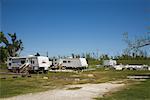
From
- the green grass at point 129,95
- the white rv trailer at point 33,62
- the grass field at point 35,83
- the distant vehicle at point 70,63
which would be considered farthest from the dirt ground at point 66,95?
the distant vehicle at point 70,63

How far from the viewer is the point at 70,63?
49281 mm

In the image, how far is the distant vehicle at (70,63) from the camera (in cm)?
4834

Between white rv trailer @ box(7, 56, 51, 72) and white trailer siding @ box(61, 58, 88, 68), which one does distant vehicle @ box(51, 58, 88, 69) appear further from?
white rv trailer @ box(7, 56, 51, 72)

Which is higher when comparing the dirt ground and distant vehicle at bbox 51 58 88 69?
distant vehicle at bbox 51 58 88 69

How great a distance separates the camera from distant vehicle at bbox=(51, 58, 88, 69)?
4834 cm

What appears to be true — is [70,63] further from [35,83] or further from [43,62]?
Answer: [35,83]

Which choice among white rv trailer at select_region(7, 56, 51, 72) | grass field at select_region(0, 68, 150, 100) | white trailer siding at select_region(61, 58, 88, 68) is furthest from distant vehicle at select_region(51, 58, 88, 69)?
→ grass field at select_region(0, 68, 150, 100)

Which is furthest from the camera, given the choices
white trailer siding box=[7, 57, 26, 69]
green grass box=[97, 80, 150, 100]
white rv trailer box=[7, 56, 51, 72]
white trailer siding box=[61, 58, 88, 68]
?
white trailer siding box=[61, 58, 88, 68]

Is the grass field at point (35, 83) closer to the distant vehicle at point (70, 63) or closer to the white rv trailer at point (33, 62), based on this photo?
the white rv trailer at point (33, 62)

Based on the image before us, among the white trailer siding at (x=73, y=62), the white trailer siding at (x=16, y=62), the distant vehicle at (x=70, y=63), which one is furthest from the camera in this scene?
the distant vehicle at (x=70, y=63)

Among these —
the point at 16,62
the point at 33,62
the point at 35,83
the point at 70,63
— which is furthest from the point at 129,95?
the point at 70,63

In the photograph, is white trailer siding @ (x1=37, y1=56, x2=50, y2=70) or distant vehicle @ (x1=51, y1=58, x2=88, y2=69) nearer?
white trailer siding @ (x1=37, y1=56, x2=50, y2=70)

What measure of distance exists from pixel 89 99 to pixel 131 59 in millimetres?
62147

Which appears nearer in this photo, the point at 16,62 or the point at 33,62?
the point at 33,62
